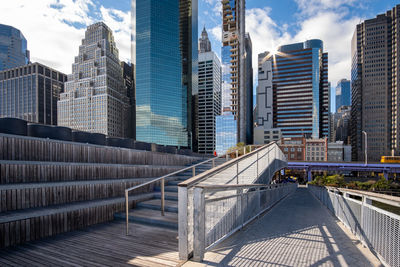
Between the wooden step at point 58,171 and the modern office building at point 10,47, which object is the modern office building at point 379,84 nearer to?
the wooden step at point 58,171

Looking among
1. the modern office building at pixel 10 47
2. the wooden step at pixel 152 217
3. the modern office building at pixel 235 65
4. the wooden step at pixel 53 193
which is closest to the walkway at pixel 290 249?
the wooden step at pixel 152 217

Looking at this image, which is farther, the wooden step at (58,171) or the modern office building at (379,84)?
the modern office building at (379,84)

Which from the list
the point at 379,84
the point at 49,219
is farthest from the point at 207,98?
the point at 49,219

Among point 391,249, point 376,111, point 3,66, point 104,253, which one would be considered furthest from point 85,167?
point 3,66

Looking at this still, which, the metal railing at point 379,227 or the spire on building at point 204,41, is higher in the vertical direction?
the spire on building at point 204,41

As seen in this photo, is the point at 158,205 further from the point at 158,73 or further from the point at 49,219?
the point at 158,73

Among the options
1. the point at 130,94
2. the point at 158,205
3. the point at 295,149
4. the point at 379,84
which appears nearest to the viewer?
the point at 158,205

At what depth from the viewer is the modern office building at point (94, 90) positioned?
104250 mm

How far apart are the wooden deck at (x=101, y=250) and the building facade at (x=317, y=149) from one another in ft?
342

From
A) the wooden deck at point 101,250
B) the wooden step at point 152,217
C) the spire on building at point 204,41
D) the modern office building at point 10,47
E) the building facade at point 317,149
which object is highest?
the spire on building at point 204,41

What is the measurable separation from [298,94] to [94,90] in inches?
4256

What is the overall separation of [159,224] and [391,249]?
4.71 m

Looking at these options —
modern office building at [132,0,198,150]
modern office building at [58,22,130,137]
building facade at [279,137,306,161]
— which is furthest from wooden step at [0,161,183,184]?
modern office building at [58,22,130,137]

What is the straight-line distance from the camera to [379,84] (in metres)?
119
